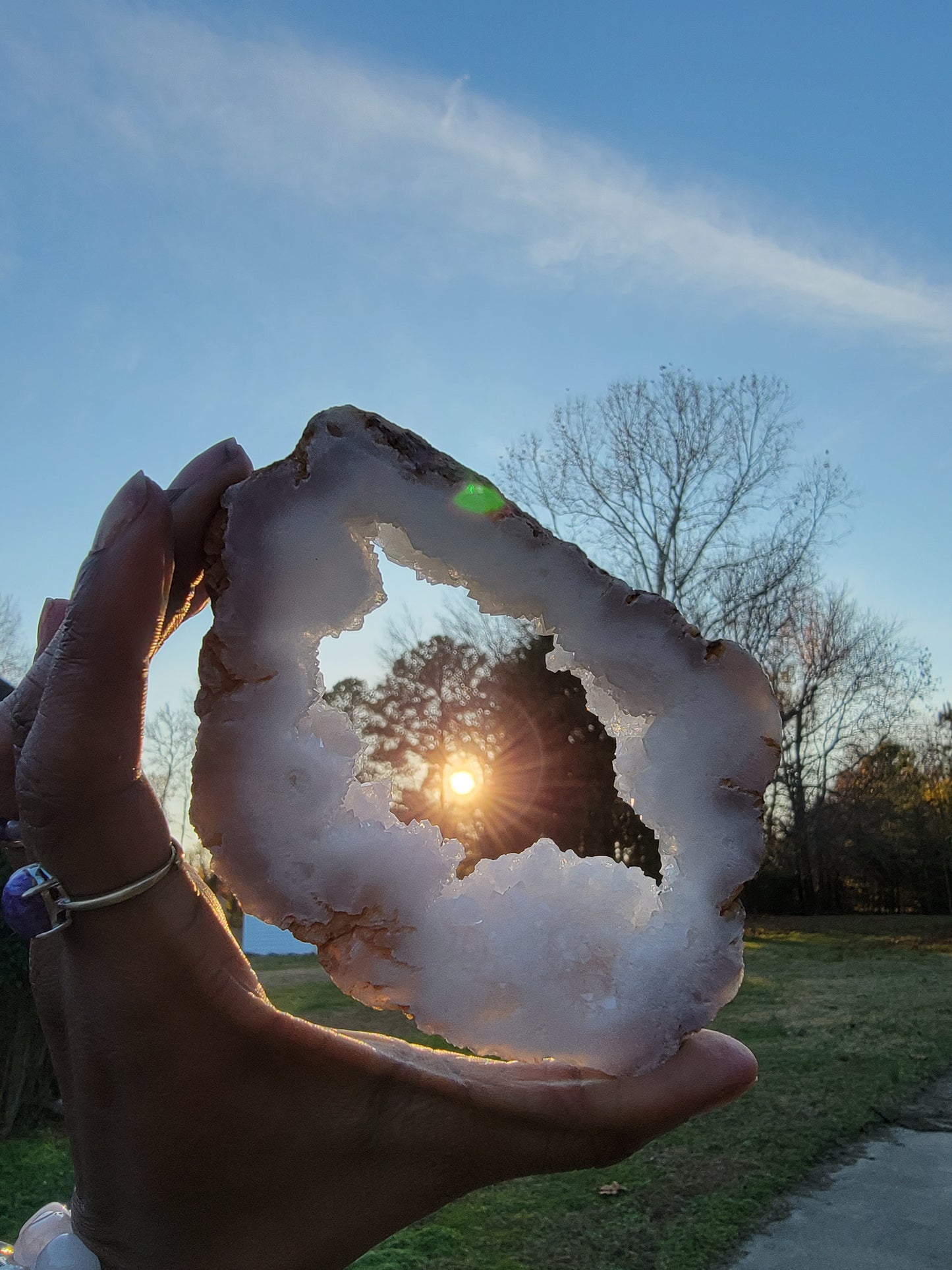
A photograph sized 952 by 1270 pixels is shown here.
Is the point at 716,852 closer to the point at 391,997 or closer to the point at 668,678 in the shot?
the point at 668,678

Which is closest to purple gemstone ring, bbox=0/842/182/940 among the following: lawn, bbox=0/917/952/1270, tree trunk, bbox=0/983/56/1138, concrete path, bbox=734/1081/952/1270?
lawn, bbox=0/917/952/1270

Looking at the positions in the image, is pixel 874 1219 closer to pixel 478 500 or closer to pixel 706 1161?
pixel 706 1161

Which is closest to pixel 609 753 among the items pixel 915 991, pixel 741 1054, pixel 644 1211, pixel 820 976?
pixel 820 976

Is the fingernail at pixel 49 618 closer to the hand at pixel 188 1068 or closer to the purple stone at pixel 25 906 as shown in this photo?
the hand at pixel 188 1068

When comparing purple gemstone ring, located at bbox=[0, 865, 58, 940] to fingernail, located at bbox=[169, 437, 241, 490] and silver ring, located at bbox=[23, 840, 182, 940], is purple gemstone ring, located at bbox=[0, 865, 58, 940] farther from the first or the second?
fingernail, located at bbox=[169, 437, 241, 490]

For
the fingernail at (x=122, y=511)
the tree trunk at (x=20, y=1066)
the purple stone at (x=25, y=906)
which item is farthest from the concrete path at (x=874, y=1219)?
the fingernail at (x=122, y=511)

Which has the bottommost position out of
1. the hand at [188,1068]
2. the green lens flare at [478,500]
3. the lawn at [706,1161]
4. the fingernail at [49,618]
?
the lawn at [706,1161]
